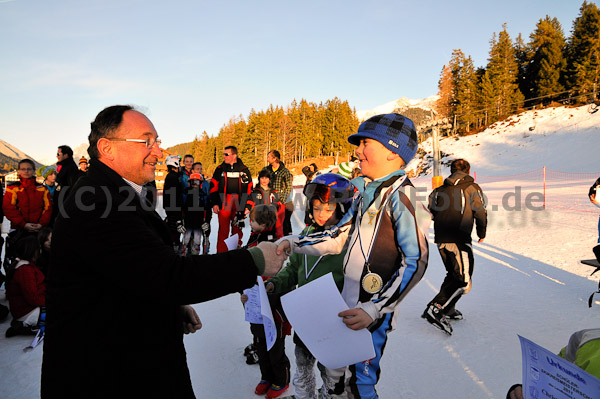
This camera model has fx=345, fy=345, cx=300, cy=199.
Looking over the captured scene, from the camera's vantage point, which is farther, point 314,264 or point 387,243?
point 314,264

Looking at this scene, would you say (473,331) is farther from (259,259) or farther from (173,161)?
(173,161)

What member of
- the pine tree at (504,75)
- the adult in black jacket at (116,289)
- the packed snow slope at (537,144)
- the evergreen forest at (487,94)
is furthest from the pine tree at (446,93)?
the adult in black jacket at (116,289)

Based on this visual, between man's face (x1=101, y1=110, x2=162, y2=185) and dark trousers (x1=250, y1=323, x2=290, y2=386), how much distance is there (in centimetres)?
217

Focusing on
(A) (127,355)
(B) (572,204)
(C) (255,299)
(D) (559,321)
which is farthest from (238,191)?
(B) (572,204)

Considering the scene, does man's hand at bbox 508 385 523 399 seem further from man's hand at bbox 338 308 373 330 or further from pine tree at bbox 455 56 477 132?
pine tree at bbox 455 56 477 132

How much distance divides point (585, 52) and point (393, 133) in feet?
192

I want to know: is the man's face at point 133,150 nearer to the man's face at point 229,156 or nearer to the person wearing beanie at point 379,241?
the person wearing beanie at point 379,241

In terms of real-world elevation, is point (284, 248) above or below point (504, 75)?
below

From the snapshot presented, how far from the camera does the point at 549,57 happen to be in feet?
161

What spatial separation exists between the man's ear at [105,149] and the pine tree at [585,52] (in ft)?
179

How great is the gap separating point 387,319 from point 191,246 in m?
7.10

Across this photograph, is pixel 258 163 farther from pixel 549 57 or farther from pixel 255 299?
pixel 255 299

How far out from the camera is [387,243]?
2.03 metres

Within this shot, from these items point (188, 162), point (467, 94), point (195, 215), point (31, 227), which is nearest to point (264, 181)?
point (195, 215)
